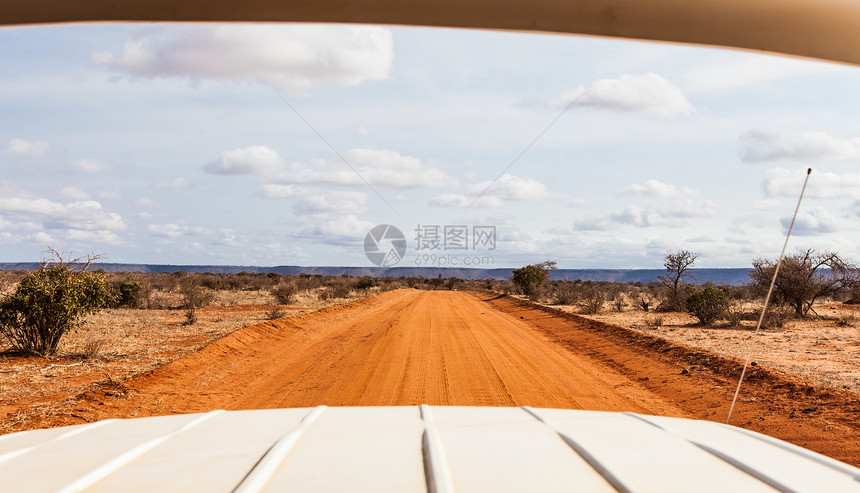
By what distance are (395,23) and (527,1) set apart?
59cm

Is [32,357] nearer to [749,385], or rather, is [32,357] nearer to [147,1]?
[147,1]

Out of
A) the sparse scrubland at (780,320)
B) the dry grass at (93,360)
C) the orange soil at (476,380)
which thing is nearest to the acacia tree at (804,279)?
the sparse scrubland at (780,320)

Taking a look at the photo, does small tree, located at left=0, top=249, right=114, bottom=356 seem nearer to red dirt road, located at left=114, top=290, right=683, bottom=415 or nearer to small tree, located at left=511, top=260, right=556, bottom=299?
red dirt road, located at left=114, top=290, right=683, bottom=415

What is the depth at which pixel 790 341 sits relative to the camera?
15.9 metres

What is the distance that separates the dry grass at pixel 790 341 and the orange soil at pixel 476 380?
1.30 m

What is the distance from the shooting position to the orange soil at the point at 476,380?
8.02 meters

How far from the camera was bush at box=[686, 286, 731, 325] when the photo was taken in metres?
20.6

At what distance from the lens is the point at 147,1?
2.45 metres

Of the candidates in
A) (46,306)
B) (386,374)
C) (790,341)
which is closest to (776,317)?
(790,341)

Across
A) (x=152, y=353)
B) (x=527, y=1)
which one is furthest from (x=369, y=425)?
(x=152, y=353)

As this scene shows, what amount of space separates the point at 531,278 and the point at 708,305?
26.1m

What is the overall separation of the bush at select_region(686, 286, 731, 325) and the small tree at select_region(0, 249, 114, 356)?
1899cm

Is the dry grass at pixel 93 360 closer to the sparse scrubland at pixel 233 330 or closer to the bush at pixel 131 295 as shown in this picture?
the sparse scrubland at pixel 233 330

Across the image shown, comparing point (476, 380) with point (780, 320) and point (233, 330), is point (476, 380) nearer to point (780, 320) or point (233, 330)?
point (233, 330)
